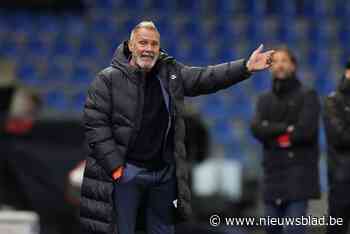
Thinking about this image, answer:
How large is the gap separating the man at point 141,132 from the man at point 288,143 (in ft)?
5.16

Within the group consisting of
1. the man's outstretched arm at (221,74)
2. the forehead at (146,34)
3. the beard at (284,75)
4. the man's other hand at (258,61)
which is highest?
the forehead at (146,34)

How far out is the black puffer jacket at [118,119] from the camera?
19.7ft

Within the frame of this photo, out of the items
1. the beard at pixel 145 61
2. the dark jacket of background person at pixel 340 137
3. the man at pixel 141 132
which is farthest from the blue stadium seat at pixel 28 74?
the beard at pixel 145 61

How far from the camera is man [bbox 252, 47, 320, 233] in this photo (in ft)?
24.7

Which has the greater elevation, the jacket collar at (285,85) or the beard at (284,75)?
the beard at (284,75)

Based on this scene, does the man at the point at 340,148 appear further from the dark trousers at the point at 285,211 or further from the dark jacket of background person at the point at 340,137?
the dark trousers at the point at 285,211

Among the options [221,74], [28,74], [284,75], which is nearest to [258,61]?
[221,74]

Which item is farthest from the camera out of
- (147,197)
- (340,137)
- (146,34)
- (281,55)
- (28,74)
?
(28,74)

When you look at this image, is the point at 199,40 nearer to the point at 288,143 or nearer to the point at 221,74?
the point at 288,143

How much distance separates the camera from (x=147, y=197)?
6.17 metres

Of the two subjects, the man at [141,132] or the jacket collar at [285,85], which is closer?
the man at [141,132]

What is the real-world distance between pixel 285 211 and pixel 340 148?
0.64 metres

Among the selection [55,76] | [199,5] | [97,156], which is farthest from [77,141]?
[97,156]

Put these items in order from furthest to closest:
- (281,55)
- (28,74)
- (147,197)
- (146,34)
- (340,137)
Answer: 1. (28,74)
2. (281,55)
3. (340,137)
4. (147,197)
5. (146,34)
